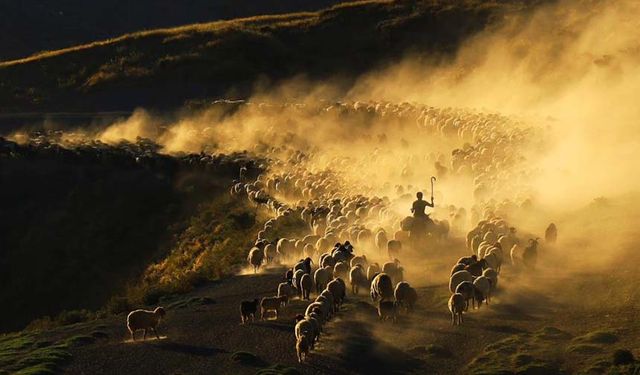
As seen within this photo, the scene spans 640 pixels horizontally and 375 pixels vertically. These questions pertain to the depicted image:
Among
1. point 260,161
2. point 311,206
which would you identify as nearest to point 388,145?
point 260,161

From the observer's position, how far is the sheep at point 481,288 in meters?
28.8

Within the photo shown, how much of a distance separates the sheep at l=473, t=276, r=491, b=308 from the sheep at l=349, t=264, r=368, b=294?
4.43 meters

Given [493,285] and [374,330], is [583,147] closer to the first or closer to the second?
[493,285]

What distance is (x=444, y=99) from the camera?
82188 mm

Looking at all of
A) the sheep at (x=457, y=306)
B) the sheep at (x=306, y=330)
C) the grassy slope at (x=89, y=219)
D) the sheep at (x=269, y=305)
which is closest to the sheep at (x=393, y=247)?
the sheep at (x=269, y=305)

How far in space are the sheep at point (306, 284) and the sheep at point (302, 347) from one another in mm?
5469

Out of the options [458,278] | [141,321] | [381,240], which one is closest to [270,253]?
[381,240]

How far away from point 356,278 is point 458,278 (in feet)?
13.1

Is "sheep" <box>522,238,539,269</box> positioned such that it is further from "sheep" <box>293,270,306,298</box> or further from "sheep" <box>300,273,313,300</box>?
"sheep" <box>293,270,306,298</box>

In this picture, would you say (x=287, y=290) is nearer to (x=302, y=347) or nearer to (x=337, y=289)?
(x=337, y=289)

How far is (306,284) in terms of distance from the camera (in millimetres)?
31812

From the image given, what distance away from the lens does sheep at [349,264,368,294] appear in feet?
106

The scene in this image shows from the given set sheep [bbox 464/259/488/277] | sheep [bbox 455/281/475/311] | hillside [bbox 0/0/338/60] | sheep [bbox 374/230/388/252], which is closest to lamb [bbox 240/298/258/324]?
sheep [bbox 455/281/475/311]

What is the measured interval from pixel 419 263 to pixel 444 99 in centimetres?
4740
